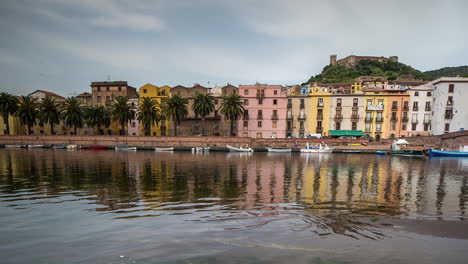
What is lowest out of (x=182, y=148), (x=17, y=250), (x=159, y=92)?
(x=182, y=148)

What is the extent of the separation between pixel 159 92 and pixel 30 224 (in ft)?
222

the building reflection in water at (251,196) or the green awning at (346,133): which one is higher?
the green awning at (346,133)

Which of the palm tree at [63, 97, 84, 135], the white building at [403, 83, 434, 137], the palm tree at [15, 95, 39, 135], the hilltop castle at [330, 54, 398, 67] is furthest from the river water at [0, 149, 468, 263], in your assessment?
the hilltop castle at [330, 54, 398, 67]

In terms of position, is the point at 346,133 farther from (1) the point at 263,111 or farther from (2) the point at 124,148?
(2) the point at 124,148

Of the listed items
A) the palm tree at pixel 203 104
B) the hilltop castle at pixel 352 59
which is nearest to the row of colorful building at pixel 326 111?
the palm tree at pixel 203 104

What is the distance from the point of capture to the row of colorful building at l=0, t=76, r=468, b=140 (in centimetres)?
5897

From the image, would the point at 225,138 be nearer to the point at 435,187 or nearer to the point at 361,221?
the point at 435,187

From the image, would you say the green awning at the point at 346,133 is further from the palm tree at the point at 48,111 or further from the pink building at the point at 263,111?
the palm tree at the point at 48,111

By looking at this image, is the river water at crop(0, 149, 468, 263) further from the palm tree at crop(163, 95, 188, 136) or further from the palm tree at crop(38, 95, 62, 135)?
the palm tree at crop(38, 95, 62, 135)

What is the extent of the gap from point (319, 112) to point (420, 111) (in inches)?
1027

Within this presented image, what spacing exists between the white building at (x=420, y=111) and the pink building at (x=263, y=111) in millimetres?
33223

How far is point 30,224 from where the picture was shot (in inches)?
→ 378

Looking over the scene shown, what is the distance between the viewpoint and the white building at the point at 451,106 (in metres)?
57.9

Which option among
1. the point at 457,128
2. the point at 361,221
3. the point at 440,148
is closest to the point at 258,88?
the point at 440,148
